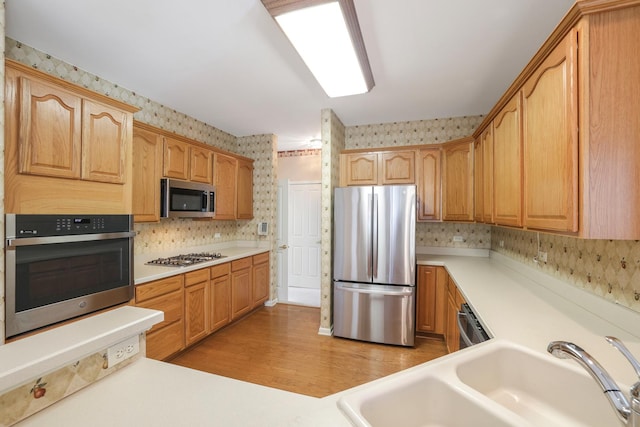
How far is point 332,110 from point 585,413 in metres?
3.15

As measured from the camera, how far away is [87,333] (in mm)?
821

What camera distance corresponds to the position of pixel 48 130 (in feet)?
5.51

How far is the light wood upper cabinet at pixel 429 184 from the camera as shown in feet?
11.1

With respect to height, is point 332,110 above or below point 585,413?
above

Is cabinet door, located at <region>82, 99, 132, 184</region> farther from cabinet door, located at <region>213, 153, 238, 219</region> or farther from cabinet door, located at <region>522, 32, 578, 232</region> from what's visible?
cabinet door, located at <region>522, 32, 578, 232</region>

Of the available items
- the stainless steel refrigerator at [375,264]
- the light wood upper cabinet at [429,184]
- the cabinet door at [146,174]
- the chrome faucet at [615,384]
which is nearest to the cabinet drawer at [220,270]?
the cabinet door at [146,174]

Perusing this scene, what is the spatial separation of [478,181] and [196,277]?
3.06m

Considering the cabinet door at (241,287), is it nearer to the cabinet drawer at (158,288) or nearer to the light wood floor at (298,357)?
the light wood floor at (298,357)

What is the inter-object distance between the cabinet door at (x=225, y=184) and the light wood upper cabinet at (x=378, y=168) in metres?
1.53

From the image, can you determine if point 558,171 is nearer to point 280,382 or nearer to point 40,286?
point 280,382

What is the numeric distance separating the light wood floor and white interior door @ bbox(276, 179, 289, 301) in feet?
3.39

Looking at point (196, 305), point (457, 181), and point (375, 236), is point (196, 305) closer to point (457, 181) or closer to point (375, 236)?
point (375, 236)

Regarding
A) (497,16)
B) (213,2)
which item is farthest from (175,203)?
(497,16)

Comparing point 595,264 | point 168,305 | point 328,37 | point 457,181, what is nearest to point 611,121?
point 595,264
